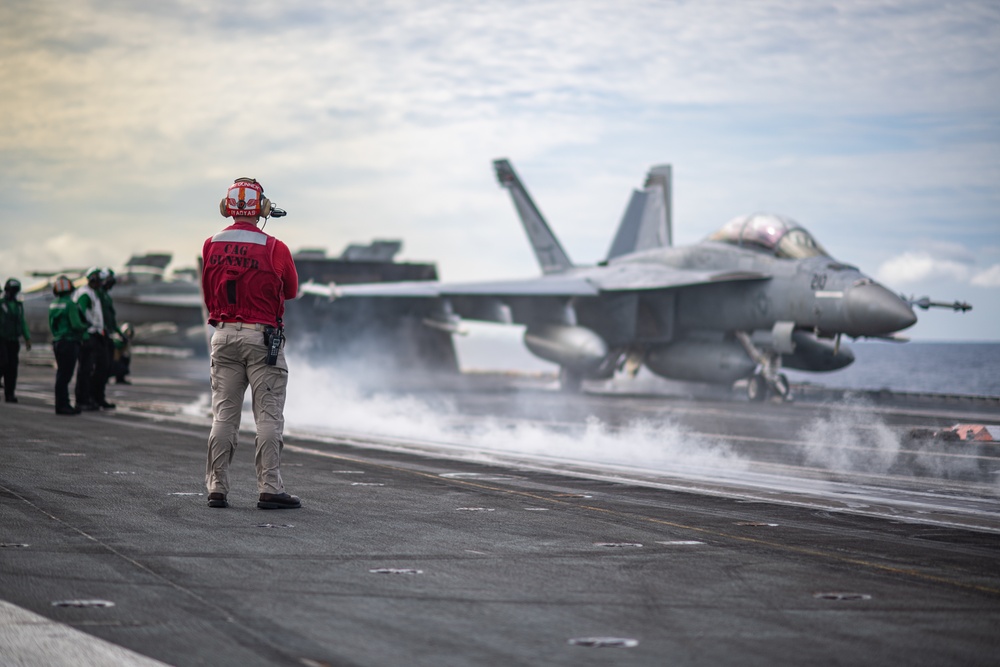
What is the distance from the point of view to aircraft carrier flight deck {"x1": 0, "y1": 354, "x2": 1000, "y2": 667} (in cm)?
379

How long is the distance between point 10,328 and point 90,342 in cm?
248

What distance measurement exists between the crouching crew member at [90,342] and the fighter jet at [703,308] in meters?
9.04

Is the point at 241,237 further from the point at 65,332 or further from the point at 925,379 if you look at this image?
the point at 925,379

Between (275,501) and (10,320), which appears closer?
(275,501)

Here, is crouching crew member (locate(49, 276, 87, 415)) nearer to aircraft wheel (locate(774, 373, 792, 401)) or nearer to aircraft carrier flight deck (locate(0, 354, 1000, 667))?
aircraft carrier flight deck (locate(0, 354, 1000, 667))

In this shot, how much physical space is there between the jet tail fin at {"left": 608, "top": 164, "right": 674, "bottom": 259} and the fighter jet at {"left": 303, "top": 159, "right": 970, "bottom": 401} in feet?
10.4

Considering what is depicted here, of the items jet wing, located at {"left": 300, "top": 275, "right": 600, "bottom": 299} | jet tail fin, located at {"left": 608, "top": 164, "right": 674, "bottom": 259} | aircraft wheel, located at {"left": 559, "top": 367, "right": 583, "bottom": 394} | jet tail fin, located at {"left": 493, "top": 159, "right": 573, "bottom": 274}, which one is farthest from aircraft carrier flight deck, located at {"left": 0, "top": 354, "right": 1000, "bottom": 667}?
jet tail fin, located at {"left": 608, "top": 164, "right": 674, "bottom": 259}

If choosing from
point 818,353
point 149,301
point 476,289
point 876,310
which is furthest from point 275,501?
point 149,301

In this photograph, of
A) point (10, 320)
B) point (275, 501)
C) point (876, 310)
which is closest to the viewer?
point (275, 501)

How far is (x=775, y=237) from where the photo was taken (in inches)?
909

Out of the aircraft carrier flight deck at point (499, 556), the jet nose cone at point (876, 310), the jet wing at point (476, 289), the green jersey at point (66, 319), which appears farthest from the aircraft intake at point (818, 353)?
the green jersey at point (66, 319)

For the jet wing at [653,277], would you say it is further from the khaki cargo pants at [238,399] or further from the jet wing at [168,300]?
the jet wing at [168,300]

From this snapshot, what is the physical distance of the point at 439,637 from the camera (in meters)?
3.85

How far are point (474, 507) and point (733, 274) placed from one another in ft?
55.0
